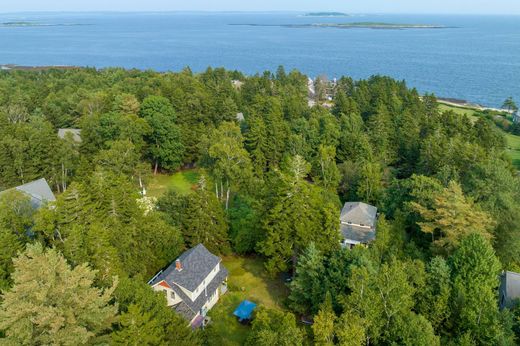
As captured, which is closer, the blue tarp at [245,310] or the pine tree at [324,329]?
the pine tree at [324,329]

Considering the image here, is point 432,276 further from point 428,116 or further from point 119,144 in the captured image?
point 428,116

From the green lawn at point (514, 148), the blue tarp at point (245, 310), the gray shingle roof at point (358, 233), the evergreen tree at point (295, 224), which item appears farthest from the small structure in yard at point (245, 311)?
the green lawn at point (514, 148)

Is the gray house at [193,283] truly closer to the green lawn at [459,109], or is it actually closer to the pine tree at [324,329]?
the pine tree at [324,329]

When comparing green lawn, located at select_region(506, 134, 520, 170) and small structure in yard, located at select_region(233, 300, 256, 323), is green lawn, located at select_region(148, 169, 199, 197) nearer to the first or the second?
small structure in yard, located at select_region(233, 300, 256, 323)

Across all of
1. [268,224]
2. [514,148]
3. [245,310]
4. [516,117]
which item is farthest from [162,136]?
[516,117]

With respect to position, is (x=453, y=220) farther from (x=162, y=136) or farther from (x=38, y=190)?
(x=38, y=190)

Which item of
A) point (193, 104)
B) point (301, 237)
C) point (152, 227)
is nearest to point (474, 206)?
point (301, 237)

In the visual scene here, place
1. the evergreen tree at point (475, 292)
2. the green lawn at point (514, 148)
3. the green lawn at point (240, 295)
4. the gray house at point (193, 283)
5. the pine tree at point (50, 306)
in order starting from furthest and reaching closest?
the green lawn at point (514, 148) < the gray house at point (193, 283) < the green lawn at point (240, 295) < the evergreen tree at point (475, 292) < the pine tree at point (50, 306)
